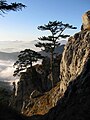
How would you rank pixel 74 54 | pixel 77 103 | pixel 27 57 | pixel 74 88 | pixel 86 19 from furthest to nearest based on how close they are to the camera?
pixel 27 57 → pixel 86 19 → pixel 74 54 → pixel 74 88 → pixel 77 103

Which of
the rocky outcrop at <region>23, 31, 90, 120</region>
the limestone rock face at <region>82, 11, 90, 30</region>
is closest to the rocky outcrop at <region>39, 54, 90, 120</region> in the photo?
the rocky outcrop at <region>23, 31, 90, 120</region>

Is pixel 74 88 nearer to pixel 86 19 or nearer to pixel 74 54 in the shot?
pixel 74 54

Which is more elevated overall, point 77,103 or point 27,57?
point 77,103

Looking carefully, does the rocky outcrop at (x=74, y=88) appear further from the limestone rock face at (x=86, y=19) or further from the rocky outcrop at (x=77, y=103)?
the limestone rock face at (x=86, y=19)

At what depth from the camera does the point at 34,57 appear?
6216 cm

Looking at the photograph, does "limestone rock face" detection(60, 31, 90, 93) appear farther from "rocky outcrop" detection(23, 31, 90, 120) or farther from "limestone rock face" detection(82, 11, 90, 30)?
"limestone rock face" detection(82, 11, 90, 30)

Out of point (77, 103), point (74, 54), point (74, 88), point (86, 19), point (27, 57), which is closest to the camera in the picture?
point (77, 103)

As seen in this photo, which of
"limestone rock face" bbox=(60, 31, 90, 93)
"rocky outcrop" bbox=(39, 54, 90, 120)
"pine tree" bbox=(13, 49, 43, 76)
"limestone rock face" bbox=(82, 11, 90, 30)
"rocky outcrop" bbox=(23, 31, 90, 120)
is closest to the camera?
"rocky outcrop" bbox=(39, 54, 90, 120)

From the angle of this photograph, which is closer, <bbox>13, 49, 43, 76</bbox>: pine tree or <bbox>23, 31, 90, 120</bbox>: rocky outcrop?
<bbox>23, 31, 90, 120</bbox>: rocky outcrop

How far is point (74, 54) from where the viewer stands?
136ft

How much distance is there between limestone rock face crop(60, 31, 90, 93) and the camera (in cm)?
3847

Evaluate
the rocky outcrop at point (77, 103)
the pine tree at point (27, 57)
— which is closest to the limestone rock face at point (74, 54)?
the rocky outcrop at point (77, 103)

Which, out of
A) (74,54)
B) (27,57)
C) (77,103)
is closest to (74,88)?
(77,103)

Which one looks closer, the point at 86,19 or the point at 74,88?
the point at 74,88
